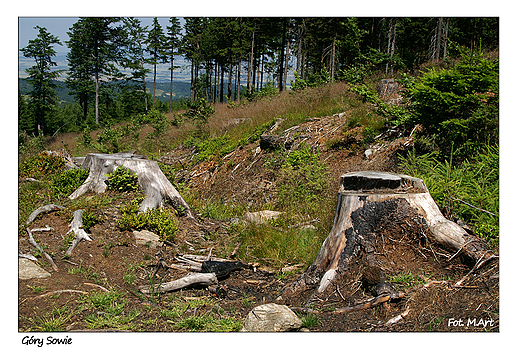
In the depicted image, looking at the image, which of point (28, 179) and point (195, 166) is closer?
point (28, 179)

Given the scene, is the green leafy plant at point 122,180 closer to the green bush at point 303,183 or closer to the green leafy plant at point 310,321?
the green bush at point 303,183

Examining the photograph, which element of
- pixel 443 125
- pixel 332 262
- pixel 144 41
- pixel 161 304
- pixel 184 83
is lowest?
pixel 161 304

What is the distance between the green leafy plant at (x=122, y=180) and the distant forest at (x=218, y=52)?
29.7ft

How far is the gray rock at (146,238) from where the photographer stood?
495 centimetres

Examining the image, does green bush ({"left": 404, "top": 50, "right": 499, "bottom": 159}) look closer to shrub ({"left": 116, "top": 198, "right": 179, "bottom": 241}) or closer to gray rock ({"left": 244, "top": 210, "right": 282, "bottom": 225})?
gray rock ({"left": 244, "top": 210, "right": 282, "bottom": 225})

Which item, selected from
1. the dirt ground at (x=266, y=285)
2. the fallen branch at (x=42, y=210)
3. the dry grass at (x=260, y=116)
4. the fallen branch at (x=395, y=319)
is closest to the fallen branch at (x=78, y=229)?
the dirt ground at (x=266, y=285)

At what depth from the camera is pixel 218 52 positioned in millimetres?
34094

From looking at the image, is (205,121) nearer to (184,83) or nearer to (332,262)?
(332,262)

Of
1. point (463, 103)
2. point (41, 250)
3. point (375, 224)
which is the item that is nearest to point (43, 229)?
point (41, 250)

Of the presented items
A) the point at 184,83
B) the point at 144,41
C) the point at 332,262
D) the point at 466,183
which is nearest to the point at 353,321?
the point at 332,262

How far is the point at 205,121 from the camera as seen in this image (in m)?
14.0

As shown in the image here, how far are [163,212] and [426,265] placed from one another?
422 cm

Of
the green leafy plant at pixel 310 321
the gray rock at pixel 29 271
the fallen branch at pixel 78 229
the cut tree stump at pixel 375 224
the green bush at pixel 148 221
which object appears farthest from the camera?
the green bush at pixel 148 221

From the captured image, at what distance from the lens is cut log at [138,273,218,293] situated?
12.4 feet
